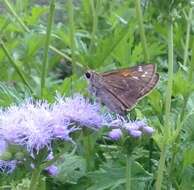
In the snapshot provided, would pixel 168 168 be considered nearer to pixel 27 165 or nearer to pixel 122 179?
pixel 122 179

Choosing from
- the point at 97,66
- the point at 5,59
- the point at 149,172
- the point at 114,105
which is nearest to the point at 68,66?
the point at 5,59

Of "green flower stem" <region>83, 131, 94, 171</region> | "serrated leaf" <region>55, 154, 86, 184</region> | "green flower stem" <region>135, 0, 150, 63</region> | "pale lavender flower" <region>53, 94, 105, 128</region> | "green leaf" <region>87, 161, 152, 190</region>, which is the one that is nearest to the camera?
"pale lavender flower" <region>53, 94, 105, 128</region>

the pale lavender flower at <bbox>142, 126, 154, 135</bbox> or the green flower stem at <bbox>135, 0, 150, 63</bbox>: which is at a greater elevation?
the green flower stem at <bbox>135, 0, 150, 63</bbox>

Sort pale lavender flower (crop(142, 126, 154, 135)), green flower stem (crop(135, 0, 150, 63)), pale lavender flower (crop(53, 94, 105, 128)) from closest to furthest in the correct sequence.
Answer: pale lavender flower (crop(53, 94, 105, 128))
pale lavender flower (crop(142, 126, 154, 135))
green flower stem (crop(135, 0, 150, 63))

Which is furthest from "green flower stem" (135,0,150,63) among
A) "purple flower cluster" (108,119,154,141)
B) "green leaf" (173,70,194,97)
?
"purple flower cluster" (108,119,154,141)

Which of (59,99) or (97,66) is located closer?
(59,99)

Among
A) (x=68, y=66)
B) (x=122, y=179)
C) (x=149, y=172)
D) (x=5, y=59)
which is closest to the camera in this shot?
(x=122, y=179)

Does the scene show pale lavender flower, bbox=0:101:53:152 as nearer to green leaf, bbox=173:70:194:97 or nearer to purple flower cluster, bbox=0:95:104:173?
purple flower cluster, bbox=0:95:104:173

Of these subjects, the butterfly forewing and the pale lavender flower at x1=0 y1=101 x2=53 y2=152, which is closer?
the pale lavender flower at x1=0 y1=101 x2=53 y2=152
